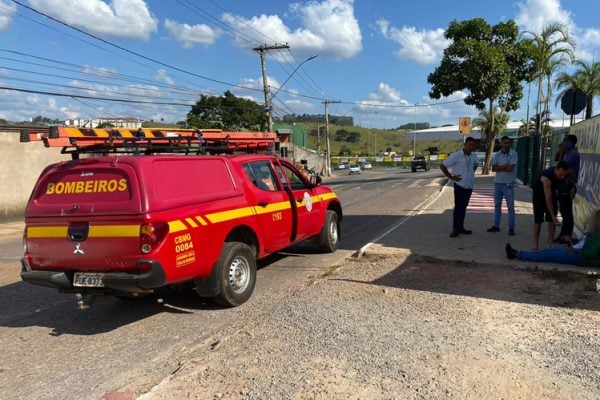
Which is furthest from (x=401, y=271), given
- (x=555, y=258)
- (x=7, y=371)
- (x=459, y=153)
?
(x=7, y=371)

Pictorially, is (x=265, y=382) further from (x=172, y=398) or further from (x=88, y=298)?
(x=88, y=298)

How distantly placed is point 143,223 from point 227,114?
199 feet

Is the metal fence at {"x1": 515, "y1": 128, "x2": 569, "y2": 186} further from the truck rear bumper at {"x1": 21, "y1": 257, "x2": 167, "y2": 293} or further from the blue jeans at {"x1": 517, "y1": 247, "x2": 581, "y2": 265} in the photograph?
the truck rear bumper at {"x1": 21, "y1": 257, "x2": 167, "y2": 293}

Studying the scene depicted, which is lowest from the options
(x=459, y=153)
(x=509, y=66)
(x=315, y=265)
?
(x=315, y=265)

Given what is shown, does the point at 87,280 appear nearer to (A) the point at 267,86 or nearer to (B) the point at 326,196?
(B) the point at 326,196

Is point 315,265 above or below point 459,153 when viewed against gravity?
below

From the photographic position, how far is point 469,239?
902cm

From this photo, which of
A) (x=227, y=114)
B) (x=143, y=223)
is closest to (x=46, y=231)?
(x=143, y=223)

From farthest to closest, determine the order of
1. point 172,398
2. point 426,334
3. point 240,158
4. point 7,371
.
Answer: point 240,158
point 426,334
point 7,371
point 172,398

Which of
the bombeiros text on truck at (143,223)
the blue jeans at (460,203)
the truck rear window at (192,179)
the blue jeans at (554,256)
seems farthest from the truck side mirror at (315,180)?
the blue jeans at (554,256)

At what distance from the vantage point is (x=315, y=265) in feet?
25.0

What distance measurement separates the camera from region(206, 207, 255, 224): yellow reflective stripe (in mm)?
5375

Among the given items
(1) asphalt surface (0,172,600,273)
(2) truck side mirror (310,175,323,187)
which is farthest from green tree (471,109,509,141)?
(2) truck side mirror (310,175,323,187)

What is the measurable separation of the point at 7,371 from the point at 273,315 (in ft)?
7.97
